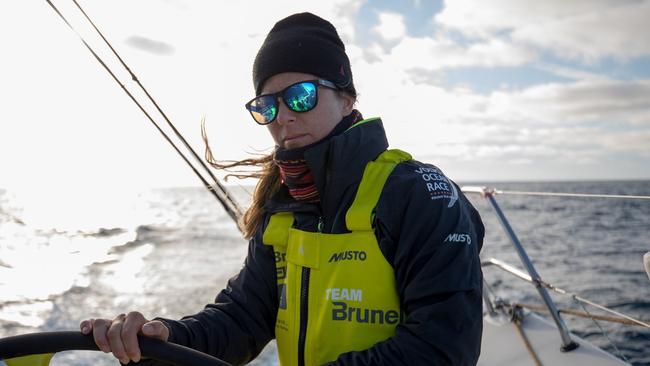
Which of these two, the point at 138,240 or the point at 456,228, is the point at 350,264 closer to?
the point at 456,228

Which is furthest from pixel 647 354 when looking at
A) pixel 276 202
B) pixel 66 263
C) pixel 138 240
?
pixel 138 240

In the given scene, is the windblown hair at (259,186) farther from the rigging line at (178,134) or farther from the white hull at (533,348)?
the white hull at (533,348)

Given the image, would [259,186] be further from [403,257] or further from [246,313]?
[403,257]

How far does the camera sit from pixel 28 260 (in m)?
13.0

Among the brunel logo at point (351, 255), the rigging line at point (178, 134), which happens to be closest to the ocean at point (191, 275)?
the rigging line at point (178, 134)

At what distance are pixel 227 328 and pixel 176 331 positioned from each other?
20 centimetres

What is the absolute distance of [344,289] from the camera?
60.1 inches

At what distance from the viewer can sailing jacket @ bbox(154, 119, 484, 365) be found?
4.47ft

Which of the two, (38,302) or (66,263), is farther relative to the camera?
(66,263)

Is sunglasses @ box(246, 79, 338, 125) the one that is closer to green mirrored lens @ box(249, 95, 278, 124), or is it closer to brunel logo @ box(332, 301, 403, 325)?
green mirrored lens @ box(249, 95, 278, 124)

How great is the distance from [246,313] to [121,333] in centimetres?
53

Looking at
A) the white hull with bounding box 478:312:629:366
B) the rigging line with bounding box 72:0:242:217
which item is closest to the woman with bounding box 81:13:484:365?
the rigging line with bounding box 72:0:242:217

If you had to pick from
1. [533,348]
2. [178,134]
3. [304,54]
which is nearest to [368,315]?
[304,54]

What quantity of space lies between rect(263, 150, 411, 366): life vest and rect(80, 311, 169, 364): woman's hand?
390 mm
